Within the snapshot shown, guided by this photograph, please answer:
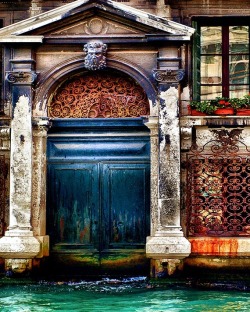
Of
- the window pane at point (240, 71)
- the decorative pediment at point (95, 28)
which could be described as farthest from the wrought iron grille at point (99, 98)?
the window pane at point (240, 71)

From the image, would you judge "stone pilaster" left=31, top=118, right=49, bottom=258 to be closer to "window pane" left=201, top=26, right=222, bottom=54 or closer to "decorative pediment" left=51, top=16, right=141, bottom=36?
"decorative pediment" left=51, top=16, right=141, bottom=36

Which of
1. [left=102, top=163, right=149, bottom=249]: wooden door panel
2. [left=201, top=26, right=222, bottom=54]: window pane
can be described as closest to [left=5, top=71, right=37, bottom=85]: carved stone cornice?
[left=102, top=163, right=149, bottom=249]: wooden door panel

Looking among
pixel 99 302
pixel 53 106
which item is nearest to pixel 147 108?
pixel 53 106

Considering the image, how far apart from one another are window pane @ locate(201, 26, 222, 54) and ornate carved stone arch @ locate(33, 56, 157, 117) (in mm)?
1241

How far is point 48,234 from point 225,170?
121 inches

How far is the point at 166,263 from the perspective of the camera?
12.5m

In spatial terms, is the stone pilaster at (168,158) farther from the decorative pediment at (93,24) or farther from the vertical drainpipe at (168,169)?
the decorative pediment at (93,24)

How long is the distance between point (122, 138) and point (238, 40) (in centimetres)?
253

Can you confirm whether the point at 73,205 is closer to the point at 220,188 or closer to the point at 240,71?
the point at 220,188

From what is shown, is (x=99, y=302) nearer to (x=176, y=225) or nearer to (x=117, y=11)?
(x=176, y=225)

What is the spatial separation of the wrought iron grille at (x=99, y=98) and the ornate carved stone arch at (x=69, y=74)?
0.28 m

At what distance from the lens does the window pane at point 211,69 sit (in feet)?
43.4

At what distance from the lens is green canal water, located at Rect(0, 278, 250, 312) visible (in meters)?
10.1

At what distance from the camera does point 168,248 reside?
486 inches
